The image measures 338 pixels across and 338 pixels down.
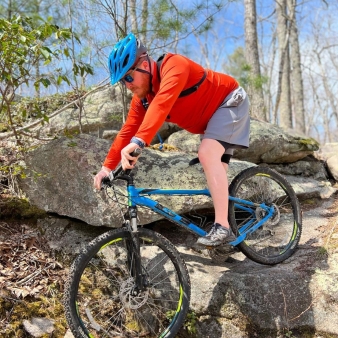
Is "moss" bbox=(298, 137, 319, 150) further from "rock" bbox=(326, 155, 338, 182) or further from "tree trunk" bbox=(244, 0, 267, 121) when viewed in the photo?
"tree trunk" bbox=(244, 0, 267, 121)

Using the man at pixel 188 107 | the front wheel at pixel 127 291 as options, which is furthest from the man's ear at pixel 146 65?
the front wheel at pixel 127 291

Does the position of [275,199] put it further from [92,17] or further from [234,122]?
[92,17]

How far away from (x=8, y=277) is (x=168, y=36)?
3694mm

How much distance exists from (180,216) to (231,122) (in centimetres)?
89

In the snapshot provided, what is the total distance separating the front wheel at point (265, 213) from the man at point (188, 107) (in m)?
0.55

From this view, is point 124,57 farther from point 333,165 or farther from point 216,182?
point 333,165

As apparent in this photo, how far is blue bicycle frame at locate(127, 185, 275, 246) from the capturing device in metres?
2.59

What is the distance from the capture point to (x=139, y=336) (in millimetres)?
2723

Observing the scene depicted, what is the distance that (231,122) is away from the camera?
2850 mm

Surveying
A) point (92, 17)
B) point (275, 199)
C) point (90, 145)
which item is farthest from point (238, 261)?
point (92, 17)

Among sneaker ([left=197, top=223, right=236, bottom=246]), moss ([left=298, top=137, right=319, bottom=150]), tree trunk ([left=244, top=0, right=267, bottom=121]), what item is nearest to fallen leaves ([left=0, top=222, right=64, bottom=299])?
sneaker ([left=197, top=223, right=236, bottom=246])

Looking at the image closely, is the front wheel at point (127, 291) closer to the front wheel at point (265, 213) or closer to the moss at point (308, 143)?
the front wheel at point (265, 213)

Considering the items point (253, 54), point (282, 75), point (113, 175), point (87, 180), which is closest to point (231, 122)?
point (113, 175)

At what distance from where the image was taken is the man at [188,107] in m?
2.46
